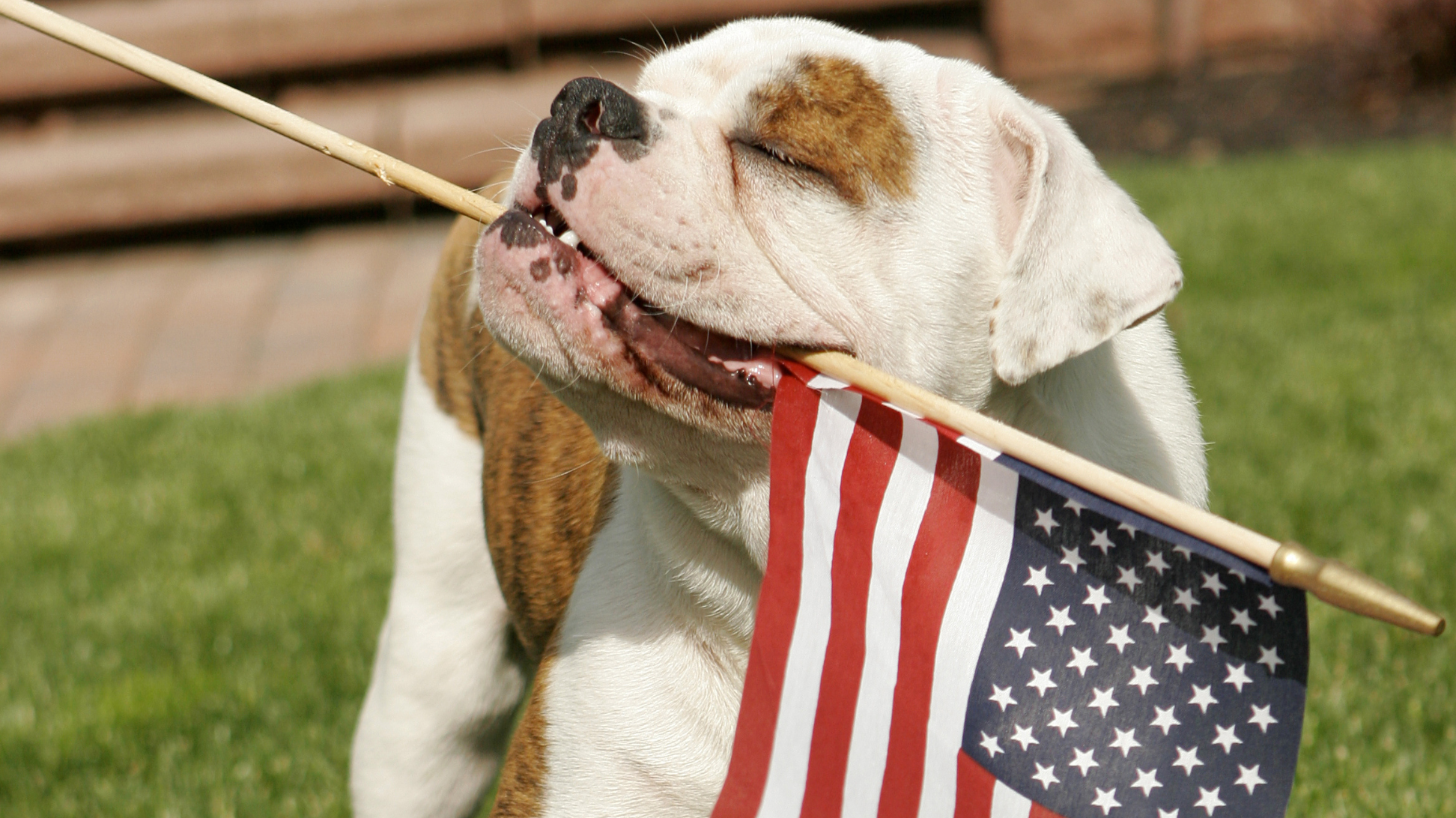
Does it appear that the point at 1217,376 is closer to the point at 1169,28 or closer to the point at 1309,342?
the point at 1309,342

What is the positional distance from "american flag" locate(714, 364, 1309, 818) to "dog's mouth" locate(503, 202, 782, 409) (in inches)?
3.0

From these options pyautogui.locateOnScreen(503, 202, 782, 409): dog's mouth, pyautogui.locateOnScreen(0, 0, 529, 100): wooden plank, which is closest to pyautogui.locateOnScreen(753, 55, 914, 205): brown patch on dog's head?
pyautogui.locateOnScreen(503, 202, 782, 409): dog's mouth

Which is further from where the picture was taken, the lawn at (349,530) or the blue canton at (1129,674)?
the lawn at (349,530)

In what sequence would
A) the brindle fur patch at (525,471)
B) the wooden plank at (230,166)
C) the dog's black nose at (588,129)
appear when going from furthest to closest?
the wooden plank at (230,166)
the brindle fur patch at (525,471)
the dog's black nose at (588,129)

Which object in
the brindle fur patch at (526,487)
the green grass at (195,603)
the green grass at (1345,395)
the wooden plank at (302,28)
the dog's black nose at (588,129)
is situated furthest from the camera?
the wooden plank at (302,28)

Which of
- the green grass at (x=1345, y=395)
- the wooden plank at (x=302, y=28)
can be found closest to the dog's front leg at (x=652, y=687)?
the green grass at (x=1345, y=395)

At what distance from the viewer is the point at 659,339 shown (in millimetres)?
2105

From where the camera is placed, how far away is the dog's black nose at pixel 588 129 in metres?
2.14

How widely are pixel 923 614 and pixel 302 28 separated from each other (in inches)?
339

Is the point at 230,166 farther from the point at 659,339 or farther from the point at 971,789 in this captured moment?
the point at 971,789

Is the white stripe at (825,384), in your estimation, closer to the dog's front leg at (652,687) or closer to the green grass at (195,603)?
the dog's front leg at (652,687)

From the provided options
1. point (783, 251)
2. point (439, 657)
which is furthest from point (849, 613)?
point (439, 657)

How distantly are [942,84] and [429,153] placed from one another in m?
7.33

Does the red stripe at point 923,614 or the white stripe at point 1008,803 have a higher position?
the red stripe at point 923,614
